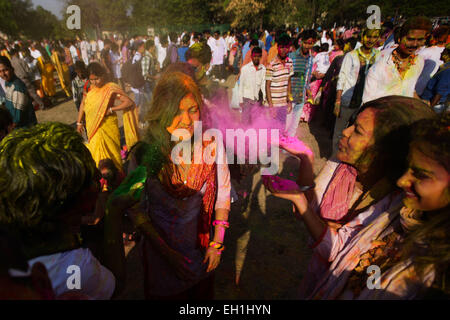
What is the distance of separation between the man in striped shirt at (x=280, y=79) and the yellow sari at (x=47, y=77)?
9.98 meters

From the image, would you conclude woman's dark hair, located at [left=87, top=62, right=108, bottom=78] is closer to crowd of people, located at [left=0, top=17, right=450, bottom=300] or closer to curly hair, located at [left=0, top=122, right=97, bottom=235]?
crowd of people, located at [left=0, top=17, right=450, bottom=300]

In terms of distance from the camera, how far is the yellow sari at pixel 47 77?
10.1 meters

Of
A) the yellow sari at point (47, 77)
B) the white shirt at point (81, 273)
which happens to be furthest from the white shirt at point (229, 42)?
the white shirt at point (81, 273)

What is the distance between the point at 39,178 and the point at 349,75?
4.58m

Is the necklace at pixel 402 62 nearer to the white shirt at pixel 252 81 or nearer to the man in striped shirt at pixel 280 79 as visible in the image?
the man in striped shirt at pixel 280 79

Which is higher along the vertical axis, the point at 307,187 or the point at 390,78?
the point at 390,78

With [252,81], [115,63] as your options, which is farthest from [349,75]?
[115,63]

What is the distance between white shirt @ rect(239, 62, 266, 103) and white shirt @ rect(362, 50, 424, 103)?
7.96 ft

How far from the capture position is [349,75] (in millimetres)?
4160

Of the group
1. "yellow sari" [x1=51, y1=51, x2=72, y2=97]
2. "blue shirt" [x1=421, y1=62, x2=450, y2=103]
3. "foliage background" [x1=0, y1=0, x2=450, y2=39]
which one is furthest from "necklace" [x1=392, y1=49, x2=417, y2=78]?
"foliage background" [x1=0, y1=0, x2=450, y2=39]

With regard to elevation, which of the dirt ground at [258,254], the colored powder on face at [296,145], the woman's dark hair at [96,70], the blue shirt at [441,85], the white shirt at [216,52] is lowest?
the dirt ground at [258,254]

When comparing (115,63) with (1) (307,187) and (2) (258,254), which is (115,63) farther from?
(1) (307,187)

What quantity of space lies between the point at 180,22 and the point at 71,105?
1306 inches

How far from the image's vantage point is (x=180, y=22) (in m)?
37.0
